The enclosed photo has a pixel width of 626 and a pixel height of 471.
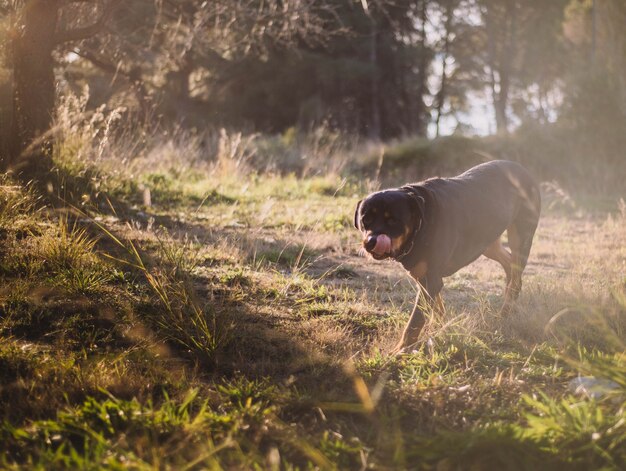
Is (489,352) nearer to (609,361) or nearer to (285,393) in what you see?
(609,361)

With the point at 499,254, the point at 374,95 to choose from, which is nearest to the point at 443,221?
the point at 499,254

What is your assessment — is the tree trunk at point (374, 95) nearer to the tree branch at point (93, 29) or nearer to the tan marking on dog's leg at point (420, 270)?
the tree branch at point (93, 29)

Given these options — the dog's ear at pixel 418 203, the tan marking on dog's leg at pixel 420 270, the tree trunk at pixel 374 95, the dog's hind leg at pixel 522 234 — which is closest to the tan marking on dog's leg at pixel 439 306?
the tan marking on dog's leg at pixel 420 270

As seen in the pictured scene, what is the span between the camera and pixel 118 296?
3854 millimetres

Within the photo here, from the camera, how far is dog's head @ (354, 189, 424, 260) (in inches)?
143

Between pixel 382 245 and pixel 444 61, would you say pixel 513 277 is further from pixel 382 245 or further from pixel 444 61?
pixel 444 61

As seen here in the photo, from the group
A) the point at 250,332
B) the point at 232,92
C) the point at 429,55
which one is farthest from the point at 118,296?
the point at 429,55

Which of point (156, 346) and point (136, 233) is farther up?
point (136, 233)

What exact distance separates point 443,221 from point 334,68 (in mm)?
19663

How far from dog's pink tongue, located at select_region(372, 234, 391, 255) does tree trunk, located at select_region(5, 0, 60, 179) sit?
12.9ft

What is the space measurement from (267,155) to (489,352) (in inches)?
469

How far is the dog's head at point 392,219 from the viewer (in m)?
3.63

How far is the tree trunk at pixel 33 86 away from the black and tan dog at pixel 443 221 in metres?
3.70

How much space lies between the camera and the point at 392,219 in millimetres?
3699
